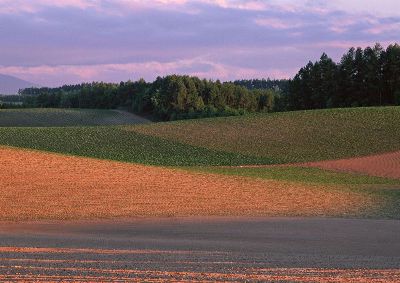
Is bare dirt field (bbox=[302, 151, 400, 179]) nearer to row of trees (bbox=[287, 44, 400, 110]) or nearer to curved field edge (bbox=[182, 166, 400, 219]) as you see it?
curved field edge (bbox=[182, 166, 400, 219])

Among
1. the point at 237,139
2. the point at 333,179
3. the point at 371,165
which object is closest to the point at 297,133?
the point at 237,139

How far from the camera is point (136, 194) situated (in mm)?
25953

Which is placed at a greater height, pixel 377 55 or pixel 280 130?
pixel 377 55

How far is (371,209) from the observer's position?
23891 mm

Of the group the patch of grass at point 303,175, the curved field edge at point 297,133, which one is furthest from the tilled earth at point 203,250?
the curved field edge at point 297,133

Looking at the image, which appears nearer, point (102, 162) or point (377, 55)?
point (102, 162)

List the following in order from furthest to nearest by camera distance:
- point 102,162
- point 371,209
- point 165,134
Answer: point 165,134 → point 102,162 → point 371,209

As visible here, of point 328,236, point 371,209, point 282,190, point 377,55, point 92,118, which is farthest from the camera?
point 92,118

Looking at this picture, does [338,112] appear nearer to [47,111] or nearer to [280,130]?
[280,130]

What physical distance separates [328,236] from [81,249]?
6892mm

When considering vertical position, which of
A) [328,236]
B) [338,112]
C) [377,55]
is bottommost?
[328,236]

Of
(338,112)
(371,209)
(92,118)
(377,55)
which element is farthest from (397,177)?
(92,118)

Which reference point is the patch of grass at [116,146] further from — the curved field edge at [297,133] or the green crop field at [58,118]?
the green crop field at [58,118]

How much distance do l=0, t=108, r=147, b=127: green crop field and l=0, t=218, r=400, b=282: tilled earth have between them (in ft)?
252
